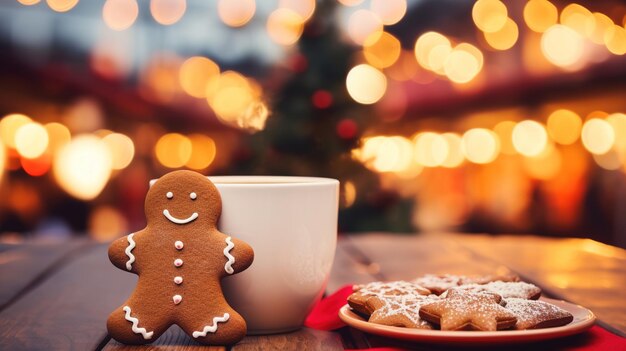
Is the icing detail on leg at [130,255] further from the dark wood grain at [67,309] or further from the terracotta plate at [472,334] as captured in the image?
the terracotta plate at [472,334]

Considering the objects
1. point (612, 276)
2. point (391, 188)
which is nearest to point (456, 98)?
point (391, 188)

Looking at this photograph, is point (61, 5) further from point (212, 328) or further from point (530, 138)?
point (212, 328)

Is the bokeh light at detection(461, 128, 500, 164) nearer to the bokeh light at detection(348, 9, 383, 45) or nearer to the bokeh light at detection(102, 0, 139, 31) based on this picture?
the bokeh light at detection(348, 9, 383, 45)

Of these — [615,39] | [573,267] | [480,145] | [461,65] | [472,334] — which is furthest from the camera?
[480,145]

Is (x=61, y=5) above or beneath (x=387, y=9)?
beneath

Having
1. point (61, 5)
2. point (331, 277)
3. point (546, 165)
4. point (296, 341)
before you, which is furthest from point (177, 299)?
point (546, 165)

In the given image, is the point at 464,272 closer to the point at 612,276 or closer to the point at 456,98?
the point at 612,276

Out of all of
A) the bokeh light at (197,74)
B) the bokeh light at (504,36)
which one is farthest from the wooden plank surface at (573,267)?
the bokeh light at (197,74)

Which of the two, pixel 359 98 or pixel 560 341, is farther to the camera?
pixel 359 98

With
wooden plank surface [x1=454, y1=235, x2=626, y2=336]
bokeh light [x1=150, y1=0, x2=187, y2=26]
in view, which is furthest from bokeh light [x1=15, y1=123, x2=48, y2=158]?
wooden plank surface [x1=454, y1=235, x2=626, y2=336]
